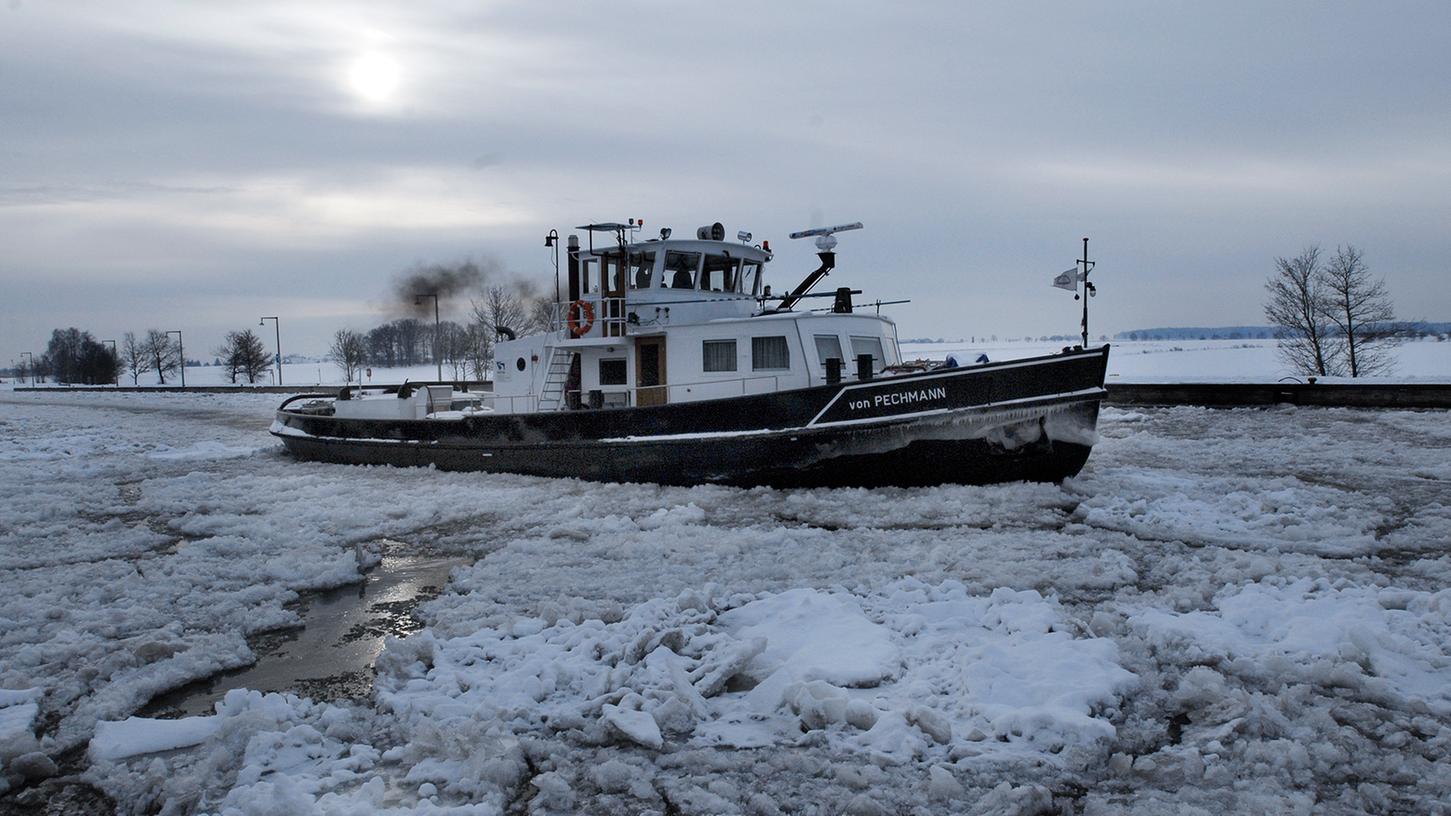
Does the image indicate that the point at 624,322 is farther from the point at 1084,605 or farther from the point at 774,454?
the point at 1084,605

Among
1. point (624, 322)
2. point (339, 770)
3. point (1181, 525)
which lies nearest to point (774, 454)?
point (624, 322)

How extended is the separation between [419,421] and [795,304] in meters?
6.45

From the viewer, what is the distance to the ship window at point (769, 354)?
37.9ft

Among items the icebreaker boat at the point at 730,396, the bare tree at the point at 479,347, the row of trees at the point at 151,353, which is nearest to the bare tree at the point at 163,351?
the row of trees at the point at 151,353

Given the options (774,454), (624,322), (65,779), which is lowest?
(65,779)

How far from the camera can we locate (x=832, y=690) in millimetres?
4535

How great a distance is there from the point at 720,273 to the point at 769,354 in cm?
229

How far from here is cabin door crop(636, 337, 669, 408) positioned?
486 inches

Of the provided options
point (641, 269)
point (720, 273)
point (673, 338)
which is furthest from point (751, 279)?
point (673, 338)

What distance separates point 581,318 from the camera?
13.1m

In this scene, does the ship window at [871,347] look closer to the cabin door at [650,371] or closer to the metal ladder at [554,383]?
the cabin door at [650,371]

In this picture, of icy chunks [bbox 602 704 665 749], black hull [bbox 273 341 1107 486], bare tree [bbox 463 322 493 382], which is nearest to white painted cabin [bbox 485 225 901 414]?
black hull [bbox 273 341 1107 486]

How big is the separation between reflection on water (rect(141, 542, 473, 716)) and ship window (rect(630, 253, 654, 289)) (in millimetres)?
6111

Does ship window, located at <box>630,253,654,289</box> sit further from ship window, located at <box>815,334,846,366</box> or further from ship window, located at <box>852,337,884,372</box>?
ship window, located at <box>852,337,884,372</box>
